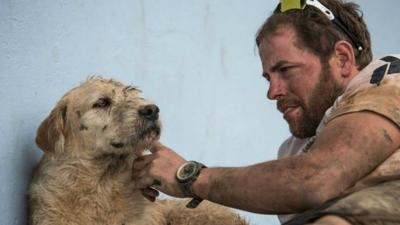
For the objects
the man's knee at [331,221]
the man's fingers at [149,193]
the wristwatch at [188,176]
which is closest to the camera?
the man's knee at [331,221]

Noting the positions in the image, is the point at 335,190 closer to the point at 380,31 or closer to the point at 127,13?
the point at 127,13

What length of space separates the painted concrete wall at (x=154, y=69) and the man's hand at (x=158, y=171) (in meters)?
0.53

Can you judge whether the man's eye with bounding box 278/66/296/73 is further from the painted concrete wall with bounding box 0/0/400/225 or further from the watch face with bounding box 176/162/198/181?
the painted concrete wall with bounding box 0/0/400/225

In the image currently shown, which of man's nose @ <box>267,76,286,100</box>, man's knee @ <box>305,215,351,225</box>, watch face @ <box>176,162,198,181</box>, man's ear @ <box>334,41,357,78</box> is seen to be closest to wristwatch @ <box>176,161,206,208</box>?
watch face @ <box>176,162,198,181</box>

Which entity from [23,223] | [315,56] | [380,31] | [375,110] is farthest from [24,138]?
[380,31]

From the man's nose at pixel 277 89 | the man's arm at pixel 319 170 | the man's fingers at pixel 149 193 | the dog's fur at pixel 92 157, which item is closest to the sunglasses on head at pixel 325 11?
the man's nose at pixel 277 89

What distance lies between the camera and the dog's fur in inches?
115

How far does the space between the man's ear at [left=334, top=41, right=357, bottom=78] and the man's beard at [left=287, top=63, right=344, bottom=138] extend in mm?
74

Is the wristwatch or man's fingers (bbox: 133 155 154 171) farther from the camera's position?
man's fingers (bbox: 133 155 154 171)

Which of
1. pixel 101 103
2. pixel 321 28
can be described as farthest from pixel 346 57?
pixel 101 103

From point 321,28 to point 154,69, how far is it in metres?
1.17

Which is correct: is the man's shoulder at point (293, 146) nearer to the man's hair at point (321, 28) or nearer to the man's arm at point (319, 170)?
the man's hair at point (321, 28)

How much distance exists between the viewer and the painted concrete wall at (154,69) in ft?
9.58

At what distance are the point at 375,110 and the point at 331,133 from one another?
0.18 meters
